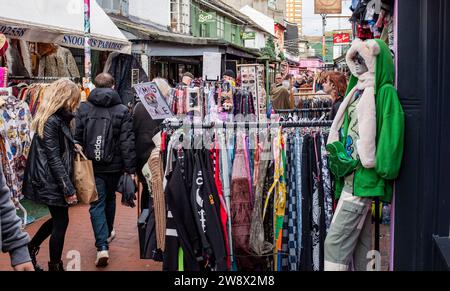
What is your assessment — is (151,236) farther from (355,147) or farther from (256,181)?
(355,147)

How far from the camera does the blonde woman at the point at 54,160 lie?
176 inches

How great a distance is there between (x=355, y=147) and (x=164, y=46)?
10895 mm

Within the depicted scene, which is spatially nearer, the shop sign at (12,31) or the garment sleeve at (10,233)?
the garment sleeve at (10,233)

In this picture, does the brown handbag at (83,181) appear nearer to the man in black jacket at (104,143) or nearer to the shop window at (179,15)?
the man in black jacket at (104,143)

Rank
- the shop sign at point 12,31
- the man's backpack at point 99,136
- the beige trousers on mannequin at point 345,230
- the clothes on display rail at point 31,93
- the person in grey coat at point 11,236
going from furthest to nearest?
the shop sign at point 12,31 → the clothes on display rail at point 31,93 → the man's backpack at point 99,136 → the beige trousers on mannequin at point 345,230 → the person in grey coat at point 11,236

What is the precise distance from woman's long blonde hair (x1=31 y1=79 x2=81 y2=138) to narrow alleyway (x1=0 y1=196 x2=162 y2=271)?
1.58 meters

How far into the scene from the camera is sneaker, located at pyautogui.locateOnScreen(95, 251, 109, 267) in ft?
16.8

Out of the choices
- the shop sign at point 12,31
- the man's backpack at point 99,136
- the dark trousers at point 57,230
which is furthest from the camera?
the shop sign at point 12,31

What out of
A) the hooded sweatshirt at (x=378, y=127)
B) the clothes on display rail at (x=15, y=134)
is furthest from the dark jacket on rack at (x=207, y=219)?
the clothes on display rail at (x=15, y=134)

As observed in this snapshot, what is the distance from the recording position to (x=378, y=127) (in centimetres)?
341

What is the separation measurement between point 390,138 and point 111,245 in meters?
→ 3.79

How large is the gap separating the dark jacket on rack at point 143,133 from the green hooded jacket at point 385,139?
2.88 meters

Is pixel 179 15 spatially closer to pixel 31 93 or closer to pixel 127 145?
pixel 31 93

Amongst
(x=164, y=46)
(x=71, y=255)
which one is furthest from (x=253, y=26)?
(x=71, y=255)
